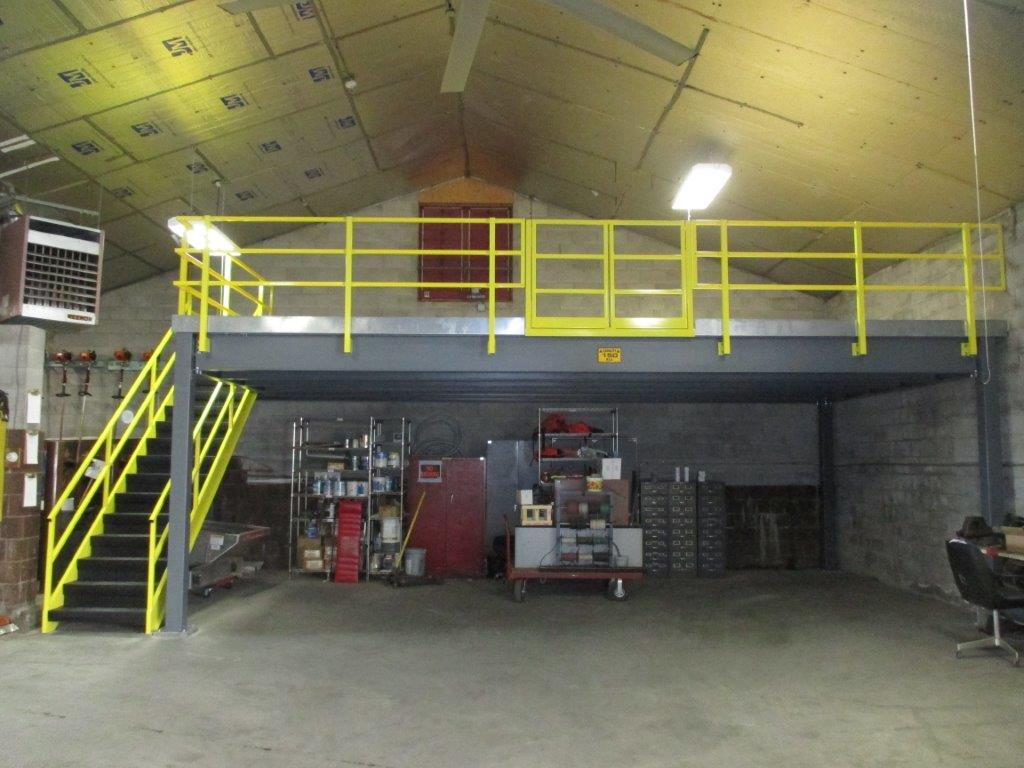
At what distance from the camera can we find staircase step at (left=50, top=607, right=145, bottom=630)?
25.6 feet

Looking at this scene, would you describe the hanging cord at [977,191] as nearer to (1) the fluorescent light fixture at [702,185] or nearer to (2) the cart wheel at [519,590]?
(1) the fluorescent light fixture at [702,185]

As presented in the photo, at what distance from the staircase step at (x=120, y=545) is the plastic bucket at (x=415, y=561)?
4.02 meters

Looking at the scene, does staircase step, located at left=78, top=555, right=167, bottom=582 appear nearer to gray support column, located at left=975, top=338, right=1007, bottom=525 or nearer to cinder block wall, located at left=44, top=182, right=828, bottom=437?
cinder block wall, located at left=44, top=182, right=828, bottom=437

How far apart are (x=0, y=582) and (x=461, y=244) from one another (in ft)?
26.1

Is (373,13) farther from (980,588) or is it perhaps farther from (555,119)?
(980,588)

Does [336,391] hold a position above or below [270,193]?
below

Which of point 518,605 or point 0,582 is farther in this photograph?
point 518,605

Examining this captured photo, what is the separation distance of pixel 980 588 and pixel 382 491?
25.5ft

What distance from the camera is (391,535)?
1156cm

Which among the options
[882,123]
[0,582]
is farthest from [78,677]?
[882,123]

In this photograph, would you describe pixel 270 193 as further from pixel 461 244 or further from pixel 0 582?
pixel 0 582

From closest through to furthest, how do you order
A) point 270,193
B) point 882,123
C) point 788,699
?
point 788,699 < point 882,123 < point 270,193

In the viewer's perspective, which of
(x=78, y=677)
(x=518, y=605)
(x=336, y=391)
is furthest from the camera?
(x=336, y=391)

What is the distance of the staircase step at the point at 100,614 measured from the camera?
7.80m
